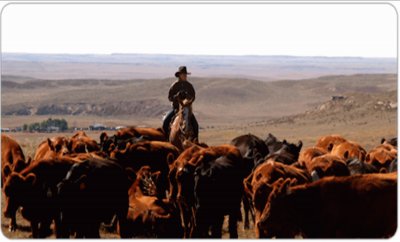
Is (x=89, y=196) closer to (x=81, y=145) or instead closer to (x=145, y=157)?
(x=145, y=157)

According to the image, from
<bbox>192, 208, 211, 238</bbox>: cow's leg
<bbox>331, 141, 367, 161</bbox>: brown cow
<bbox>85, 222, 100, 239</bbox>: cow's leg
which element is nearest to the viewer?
<bbox>85, 222, 100, 239</bbox>: cow's leg

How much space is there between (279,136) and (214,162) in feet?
150

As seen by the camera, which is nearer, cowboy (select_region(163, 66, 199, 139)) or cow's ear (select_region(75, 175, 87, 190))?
cow's ear (select_region(75, 175, 87, 190))

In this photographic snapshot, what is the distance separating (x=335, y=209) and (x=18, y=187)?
449cm

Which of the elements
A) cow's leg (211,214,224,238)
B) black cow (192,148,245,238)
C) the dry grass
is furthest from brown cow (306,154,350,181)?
the dry grass

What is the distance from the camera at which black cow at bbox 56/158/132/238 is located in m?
12.4

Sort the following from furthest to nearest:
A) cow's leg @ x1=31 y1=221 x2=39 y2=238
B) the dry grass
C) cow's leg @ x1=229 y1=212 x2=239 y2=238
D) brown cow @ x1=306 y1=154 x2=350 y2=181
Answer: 1. the dry grass
2. brown cow @ x1=306 y1=154 x2=350 y2=181
3. cow's leg @ x1=229 y1=212 x2=239 y2=238
4. cow's leg @ x1=31 y1=221 x2=39 y2=238

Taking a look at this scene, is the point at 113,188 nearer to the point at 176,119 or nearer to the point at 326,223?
the point at 326,223

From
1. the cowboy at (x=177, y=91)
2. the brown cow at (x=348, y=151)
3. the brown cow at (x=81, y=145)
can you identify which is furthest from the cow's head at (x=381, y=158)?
the brown cow at (x=81, y=145)

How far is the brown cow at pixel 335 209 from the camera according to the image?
11297 mm

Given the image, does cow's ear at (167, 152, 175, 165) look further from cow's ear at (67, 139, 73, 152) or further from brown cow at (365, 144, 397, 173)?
brown cow at (365, 144, 397, 173)

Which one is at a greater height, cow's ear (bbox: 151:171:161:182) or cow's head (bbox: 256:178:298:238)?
cow's ear (bbox: 151:171:161:182)

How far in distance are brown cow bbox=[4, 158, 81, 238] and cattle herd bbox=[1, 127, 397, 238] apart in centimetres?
1

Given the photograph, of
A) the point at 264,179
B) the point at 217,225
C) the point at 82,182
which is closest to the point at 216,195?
the point at 217,225
